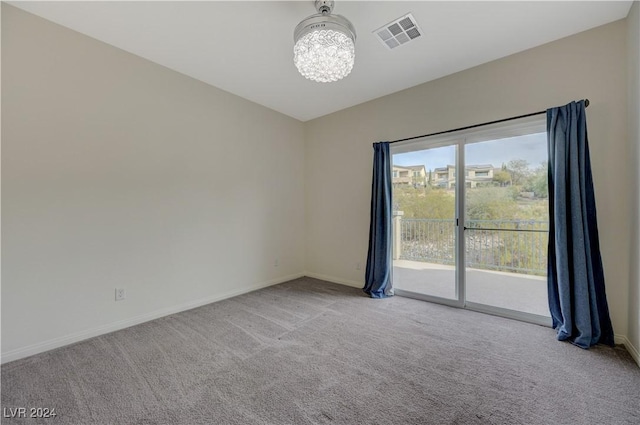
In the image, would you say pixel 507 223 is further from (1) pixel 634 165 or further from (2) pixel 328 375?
(2) pixel 328 375

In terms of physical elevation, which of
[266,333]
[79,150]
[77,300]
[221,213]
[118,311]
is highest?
[79,150]

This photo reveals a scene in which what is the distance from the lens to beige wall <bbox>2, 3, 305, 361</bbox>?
6.55ft

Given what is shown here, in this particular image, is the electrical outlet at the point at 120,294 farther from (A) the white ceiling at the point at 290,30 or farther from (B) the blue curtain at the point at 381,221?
(B) the blue curtain at the point at 381,221

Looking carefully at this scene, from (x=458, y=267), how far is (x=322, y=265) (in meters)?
2.04

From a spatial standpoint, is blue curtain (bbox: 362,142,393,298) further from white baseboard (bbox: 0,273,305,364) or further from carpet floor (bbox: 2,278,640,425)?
white baseboard (bbox: 0,273,305,364)

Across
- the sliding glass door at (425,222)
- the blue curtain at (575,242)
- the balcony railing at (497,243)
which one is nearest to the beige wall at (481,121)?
the blue curtain at (575,242)

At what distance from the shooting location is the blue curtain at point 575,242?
2.13m

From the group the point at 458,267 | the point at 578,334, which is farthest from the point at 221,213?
the point at 578,334

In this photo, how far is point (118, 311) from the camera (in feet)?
8.04

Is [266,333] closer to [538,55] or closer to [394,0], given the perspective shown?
[394,0]

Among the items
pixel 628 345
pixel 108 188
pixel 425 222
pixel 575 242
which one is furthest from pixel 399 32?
pixel 628 345

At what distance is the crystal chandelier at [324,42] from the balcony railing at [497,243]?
7.41ft

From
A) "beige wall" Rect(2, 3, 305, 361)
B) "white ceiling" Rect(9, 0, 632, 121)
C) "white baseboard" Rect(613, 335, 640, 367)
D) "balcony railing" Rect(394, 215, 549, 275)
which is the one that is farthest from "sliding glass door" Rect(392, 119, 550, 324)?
"beige wall" Rect(2, 3, 305, 361)

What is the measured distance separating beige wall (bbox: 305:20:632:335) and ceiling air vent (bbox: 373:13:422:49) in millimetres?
973
